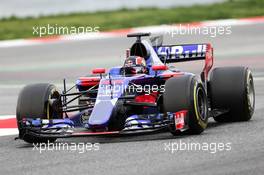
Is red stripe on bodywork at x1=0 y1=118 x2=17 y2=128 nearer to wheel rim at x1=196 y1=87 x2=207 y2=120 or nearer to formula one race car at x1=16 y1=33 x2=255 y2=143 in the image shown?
formula one race car at x1=16 y1=33 x2=255 y2=143

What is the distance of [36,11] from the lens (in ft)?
84.9

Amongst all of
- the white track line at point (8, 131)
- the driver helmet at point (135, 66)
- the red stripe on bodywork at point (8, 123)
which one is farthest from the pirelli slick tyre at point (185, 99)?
the red stripe on bodywork at point (8, 123)

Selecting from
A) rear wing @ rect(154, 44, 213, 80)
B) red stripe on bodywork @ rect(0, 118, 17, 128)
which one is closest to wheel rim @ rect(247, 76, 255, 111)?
rear wing @ rect(154, 44, 213, 80)

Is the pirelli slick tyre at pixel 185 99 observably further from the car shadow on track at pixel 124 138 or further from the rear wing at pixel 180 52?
the rear wing at pixel 180 52

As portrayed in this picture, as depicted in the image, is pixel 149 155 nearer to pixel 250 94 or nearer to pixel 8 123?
pixel 250 94

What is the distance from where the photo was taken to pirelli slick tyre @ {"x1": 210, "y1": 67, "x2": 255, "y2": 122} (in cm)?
1143

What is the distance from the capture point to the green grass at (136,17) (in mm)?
23172

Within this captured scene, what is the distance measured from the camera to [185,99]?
1020 centimetres

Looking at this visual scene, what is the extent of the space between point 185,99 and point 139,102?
2.32 feet

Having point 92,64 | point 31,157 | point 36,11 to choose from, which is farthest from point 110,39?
point 31,157

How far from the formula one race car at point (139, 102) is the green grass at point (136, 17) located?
1108 cm

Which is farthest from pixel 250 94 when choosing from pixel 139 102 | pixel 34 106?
pixel 34 106

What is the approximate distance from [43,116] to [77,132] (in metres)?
0.43

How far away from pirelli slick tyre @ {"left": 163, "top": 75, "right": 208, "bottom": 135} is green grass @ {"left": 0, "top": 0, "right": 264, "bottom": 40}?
41.4 ft
